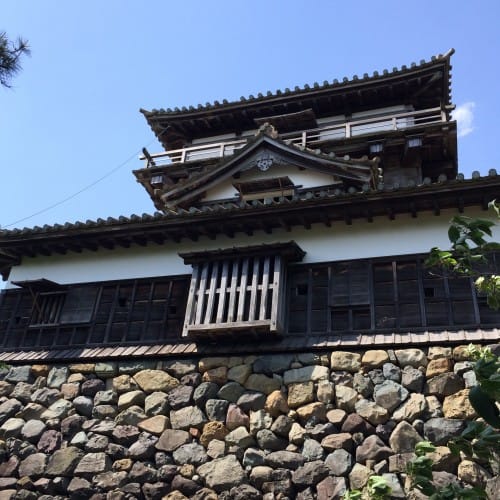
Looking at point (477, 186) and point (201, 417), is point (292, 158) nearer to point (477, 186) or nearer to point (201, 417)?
point (477, 186)

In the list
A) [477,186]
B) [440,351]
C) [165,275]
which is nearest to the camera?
[440,351]

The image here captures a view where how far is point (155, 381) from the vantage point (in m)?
9.54

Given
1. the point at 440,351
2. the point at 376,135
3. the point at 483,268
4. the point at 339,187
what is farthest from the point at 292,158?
the point at 440,351

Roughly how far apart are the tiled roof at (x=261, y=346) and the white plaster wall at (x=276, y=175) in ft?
17.4

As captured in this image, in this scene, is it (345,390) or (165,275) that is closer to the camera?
(345,390)

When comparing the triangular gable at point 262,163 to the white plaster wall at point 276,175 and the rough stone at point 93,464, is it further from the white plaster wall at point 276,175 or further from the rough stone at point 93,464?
the rough stone at point 93,464

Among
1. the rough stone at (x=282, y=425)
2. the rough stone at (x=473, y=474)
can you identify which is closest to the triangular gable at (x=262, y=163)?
the rough stone at (x=282, y=425)

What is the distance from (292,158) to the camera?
13.3 metres

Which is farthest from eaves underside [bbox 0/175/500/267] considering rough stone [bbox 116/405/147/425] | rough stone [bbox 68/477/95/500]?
rough stone [bbox 68/477/95/500]

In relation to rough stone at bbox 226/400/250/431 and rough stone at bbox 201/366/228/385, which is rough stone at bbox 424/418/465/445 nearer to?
rough stone at bbox 226/400/250/431

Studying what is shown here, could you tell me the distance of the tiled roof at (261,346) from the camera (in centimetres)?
834

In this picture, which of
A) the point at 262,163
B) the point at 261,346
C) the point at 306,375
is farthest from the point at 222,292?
the point at 262,163

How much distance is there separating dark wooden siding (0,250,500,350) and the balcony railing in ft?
20.8

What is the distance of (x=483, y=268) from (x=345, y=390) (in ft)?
10.5
